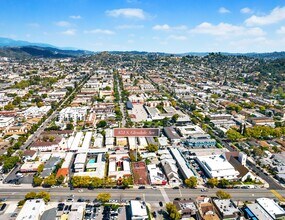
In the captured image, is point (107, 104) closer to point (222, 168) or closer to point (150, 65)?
point (222, 168)

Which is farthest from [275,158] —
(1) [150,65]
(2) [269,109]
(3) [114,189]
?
(1) [150,65]

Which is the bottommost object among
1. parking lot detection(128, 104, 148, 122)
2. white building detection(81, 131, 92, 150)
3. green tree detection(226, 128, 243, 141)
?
white building detection(81, 131, 92, 150)

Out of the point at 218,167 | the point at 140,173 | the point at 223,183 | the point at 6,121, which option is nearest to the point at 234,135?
the point at 218,167

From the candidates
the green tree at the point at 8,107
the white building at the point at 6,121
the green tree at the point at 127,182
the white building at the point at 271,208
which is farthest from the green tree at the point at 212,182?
the green tree at the point at 8,107

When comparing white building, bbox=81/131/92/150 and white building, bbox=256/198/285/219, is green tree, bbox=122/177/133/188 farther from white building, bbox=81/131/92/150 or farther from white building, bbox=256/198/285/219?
white building, bbox=256/198/285/219

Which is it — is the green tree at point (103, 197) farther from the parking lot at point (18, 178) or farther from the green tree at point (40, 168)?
the green tree at point (40, 168)

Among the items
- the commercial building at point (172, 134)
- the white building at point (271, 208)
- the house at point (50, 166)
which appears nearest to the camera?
the white building at point (271, 208)

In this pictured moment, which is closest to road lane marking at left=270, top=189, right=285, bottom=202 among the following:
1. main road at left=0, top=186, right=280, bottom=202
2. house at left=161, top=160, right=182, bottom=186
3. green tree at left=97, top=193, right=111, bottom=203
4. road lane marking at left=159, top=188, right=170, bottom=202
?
main road at left=0, top=186, right=280, bottom=202
